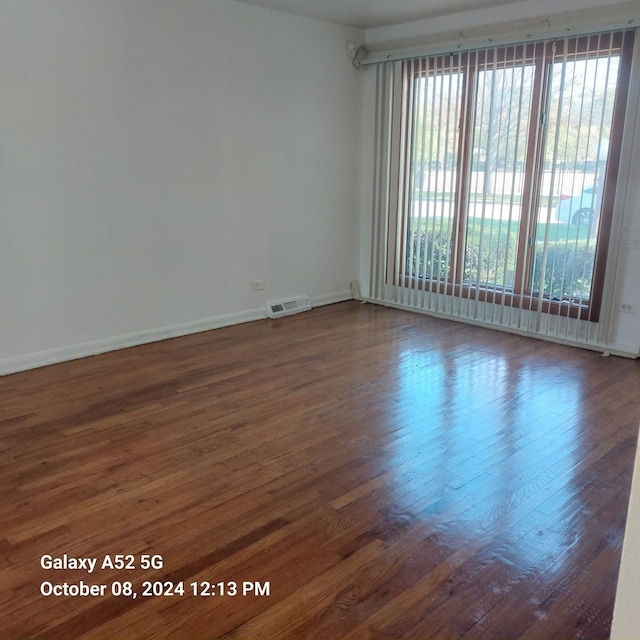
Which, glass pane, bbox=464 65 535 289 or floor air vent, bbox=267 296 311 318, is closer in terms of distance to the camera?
glass pane, bbox=464 65 535 289

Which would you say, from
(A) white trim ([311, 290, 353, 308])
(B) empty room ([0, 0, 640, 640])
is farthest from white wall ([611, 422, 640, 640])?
(A) white trim ([311, 290, 353, 308])

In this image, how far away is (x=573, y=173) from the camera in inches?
181

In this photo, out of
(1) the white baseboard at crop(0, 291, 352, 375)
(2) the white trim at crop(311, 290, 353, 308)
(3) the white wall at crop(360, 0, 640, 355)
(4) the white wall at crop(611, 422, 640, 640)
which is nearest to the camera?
(4) the white wall at crop(611, 422, 640, 640)

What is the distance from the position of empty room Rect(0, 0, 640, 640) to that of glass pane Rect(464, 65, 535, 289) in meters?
0.02

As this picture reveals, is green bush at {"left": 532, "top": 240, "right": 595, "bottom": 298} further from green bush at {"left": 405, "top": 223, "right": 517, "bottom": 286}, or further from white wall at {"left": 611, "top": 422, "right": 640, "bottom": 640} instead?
white wall at {"left": 611, "top": 422, "right": 640, "bottom": 640}

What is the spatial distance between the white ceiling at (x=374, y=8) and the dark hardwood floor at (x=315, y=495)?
2912mm

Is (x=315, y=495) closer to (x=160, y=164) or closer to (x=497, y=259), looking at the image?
(x=160, y=164)

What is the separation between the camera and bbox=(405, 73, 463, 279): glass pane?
5289 mm

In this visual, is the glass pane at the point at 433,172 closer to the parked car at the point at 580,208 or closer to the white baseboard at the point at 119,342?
the parked car at the point at 580,208

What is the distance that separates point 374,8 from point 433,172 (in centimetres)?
149

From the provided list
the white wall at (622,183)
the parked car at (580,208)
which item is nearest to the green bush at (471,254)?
the parked car at (580,208)

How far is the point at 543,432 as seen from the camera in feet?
10.6

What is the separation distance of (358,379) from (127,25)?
9.95 feet

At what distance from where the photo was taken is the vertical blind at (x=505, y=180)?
14.7 feet
